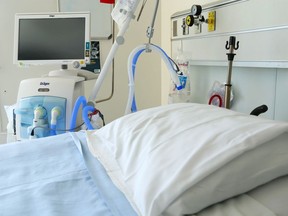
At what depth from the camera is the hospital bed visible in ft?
1.62

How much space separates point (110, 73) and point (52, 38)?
88 cm

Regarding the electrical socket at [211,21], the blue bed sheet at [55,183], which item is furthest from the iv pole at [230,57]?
the blue bed sheet at [55,183]

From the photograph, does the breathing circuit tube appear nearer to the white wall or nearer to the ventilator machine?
the ventilator machine

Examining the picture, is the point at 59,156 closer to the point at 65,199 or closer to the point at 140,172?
the point at 65,199

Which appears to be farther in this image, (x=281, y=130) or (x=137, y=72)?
(x=137, y=72)

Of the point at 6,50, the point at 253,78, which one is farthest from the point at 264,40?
the point at 6,50

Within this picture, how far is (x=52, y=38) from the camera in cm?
160

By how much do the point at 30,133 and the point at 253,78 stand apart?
1.09m

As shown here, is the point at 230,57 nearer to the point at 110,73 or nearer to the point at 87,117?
the point at 87,117

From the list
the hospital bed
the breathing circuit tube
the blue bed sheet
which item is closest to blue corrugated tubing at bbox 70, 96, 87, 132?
the breathing circuit tube

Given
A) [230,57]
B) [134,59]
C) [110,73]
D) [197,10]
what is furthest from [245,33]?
[110,73]

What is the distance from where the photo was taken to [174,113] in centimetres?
77

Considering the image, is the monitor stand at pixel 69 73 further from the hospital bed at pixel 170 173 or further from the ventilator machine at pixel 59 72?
the hospital bed at pixel 170 173

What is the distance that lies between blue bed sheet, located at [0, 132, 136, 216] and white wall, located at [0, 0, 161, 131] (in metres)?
1.42
